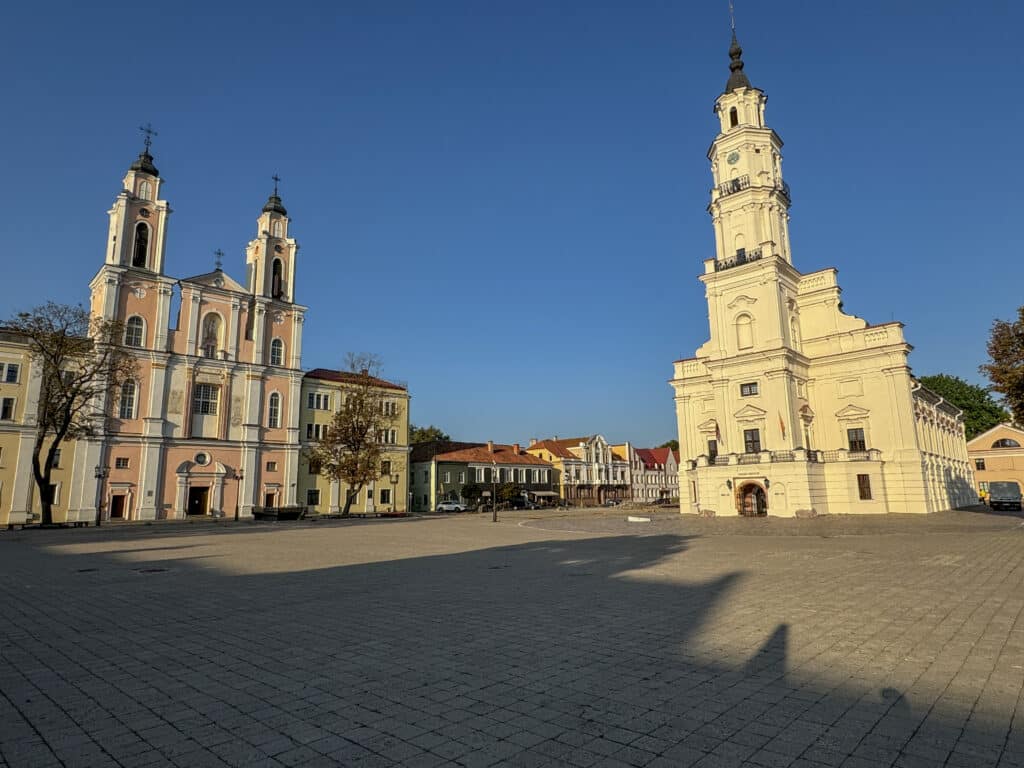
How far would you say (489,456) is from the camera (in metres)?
74.9

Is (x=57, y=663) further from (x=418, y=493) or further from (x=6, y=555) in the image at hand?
(x=418, y=493)

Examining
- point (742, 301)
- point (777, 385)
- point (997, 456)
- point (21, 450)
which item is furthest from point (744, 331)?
point (21, 450)

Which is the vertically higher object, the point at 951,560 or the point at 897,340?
the point at 897,340

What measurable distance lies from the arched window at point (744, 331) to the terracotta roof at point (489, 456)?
32.2m

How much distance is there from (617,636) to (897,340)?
43.1 metres

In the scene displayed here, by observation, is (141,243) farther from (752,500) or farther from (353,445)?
(752,500)

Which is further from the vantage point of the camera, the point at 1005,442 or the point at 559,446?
the point at 559,446

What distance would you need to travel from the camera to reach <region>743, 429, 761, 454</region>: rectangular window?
1657 inches

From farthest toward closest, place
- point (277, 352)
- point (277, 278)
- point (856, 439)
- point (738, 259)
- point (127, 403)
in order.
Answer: point (277, 278) → point (277, 352) → point (738, 259) → point (127, 403) → point (856, 439)

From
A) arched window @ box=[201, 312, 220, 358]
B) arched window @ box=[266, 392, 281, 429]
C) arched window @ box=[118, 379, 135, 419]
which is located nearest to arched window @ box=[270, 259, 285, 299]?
arched window @ box=[201, 312, 220, 358]

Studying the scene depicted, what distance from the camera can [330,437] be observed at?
48.9 metres

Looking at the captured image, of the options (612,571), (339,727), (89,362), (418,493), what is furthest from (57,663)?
(418,493)

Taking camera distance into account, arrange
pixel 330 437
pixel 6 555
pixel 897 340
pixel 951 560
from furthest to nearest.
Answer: pixel 330 437 < pixel 897 340 < pixel 6 555 < pixel 951 560

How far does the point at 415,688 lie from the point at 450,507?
63.1 meters
